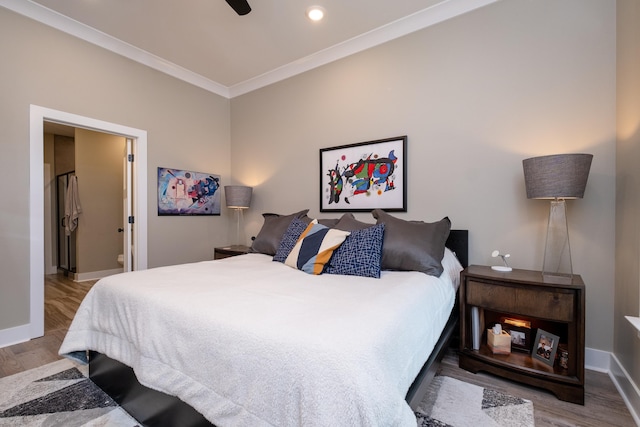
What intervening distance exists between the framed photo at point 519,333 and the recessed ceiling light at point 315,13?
2981 mm

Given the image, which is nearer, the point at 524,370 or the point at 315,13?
the point at 524,370

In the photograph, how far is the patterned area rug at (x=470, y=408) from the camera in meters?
1.53

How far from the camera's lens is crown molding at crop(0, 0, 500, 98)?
2539 millimetres

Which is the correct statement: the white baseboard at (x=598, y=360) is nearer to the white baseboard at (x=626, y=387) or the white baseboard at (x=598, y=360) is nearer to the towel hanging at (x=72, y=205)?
the white baseboard at (x=626, y=387)

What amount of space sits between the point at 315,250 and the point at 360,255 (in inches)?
13.8

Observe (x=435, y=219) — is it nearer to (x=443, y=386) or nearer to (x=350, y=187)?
(x=350, y=187)

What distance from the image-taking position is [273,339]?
1.00 meters

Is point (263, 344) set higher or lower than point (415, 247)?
lower

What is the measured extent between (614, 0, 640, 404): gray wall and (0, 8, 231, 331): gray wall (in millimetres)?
4136

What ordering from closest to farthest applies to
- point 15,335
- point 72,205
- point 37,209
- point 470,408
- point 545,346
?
point 470,408 < point 545,346 < point 15,335 < point 37,209 < point 72,205

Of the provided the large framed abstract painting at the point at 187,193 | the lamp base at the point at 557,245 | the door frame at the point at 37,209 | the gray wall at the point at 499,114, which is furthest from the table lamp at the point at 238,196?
the lamp base at the point at 557,245

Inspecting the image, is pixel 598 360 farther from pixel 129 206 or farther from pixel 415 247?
pixel 129 206

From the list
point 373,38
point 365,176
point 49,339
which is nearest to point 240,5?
point 373,38

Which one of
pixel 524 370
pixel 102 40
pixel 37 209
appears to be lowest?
pixel 524 370
